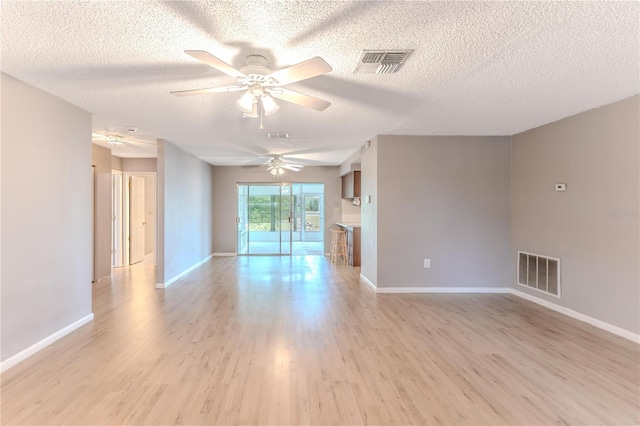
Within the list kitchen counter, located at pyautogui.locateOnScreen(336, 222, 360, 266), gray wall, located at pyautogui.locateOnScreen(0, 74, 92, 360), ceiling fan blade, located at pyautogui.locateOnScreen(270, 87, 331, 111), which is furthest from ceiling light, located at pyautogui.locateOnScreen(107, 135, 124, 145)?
kitchen counter, located at pyautogui.locateOnScreen(336, 222, 360, 266)

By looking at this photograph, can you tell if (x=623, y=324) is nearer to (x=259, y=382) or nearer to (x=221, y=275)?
(x=259, y=382)

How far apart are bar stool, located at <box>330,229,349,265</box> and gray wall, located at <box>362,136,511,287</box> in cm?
275

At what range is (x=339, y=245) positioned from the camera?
26.8ft

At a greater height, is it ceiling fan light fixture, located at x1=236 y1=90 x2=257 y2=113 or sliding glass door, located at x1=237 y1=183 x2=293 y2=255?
ceiling fan light fixture, located at x1=236 y1=90 x2=257 y2=113

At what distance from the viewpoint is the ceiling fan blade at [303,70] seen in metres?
1.90

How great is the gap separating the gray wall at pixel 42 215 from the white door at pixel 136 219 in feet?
13.3

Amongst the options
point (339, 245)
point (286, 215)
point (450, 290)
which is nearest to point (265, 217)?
point (286, 215)

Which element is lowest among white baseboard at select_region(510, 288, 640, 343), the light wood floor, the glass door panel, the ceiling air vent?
the light wood floor

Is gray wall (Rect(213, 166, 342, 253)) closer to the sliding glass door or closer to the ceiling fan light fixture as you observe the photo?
the sliding glass door

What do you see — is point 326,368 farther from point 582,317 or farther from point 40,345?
point 582,317

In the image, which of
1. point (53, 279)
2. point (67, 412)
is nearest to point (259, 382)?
point (67, 412)

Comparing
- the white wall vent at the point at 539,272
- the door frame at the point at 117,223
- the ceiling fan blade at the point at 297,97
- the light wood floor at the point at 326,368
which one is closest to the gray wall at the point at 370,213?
the light wood floor at the point at 326,368

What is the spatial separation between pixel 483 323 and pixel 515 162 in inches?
102

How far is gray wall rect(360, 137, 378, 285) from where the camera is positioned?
4.95 metres
